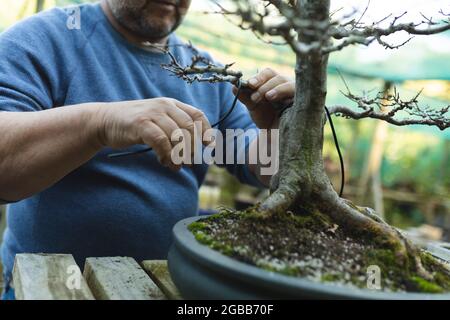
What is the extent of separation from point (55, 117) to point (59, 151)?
0.24 ft

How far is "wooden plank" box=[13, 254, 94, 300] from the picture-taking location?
64 cm

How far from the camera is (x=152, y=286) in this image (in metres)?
0.73

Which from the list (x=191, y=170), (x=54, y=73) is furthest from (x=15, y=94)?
(x=191, y=170)

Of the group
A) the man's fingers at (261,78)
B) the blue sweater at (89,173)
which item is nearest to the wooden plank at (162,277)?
the blue sweater at (89,173)

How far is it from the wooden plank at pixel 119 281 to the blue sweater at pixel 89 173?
35cm

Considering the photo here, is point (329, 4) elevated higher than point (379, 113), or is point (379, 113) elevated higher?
point (329, 4)

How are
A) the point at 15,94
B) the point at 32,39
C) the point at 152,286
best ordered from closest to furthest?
the point at 152,286 → the point at 15,94 → the point at 32,39

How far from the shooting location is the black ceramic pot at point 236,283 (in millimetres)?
536

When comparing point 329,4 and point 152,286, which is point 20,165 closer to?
point 152,286

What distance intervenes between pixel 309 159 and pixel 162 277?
0.36m

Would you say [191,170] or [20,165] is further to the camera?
[191,170]

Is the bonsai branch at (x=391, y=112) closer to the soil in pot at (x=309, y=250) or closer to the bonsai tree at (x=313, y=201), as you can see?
the bonsai tree at (x=313, y=201)

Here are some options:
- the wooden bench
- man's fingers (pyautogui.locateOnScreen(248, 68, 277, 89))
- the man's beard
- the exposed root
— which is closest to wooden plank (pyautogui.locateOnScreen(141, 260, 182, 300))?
the wooden bench
